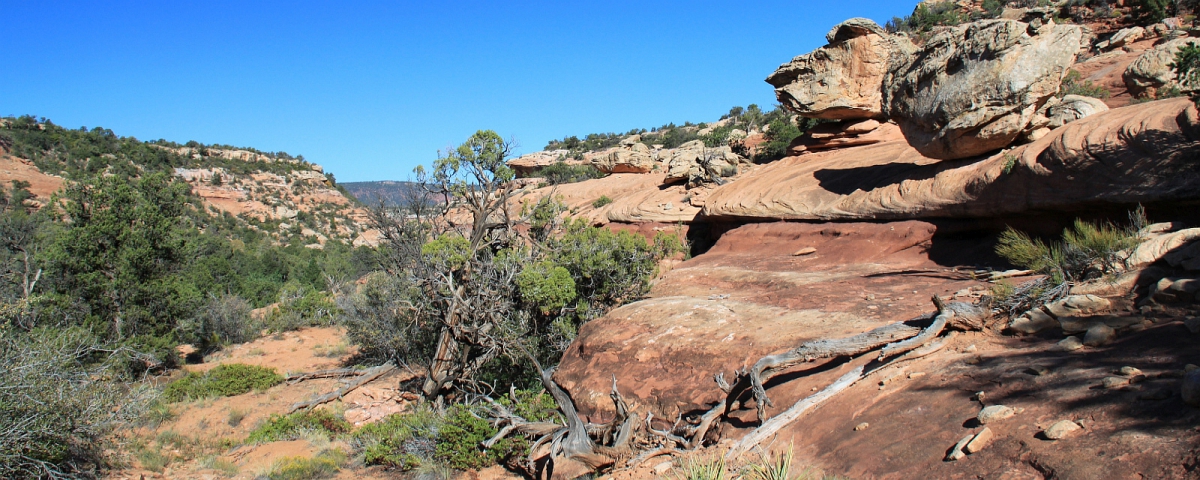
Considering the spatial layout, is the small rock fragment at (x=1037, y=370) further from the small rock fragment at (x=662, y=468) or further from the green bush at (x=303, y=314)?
the green bush at (x=303, y=314)

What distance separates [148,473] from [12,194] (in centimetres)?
3829

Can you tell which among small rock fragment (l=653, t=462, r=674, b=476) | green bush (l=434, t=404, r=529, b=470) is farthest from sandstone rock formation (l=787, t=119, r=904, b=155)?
small rock fragment (l=653, t=462, r=674, b=476)

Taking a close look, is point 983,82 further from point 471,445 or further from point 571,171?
point 571,171

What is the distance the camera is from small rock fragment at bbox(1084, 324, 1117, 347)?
Answer: 15.4ft

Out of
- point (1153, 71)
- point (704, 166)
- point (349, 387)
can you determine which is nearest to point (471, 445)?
point (349, 387)

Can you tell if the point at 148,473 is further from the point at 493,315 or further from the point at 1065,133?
the point at 1065,133

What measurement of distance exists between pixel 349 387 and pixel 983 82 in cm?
1343

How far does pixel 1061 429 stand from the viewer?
11.7ft

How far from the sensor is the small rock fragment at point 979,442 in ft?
12.4

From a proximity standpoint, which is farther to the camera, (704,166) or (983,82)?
(704,166)

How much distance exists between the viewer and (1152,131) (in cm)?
771

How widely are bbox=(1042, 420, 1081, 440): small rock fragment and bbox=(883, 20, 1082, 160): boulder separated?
345 inches

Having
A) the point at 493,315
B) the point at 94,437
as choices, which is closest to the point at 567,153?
the point at 493,315

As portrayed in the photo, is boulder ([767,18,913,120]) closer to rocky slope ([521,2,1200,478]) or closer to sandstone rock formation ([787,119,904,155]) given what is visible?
rocky slope ([521,2,1200,478])
